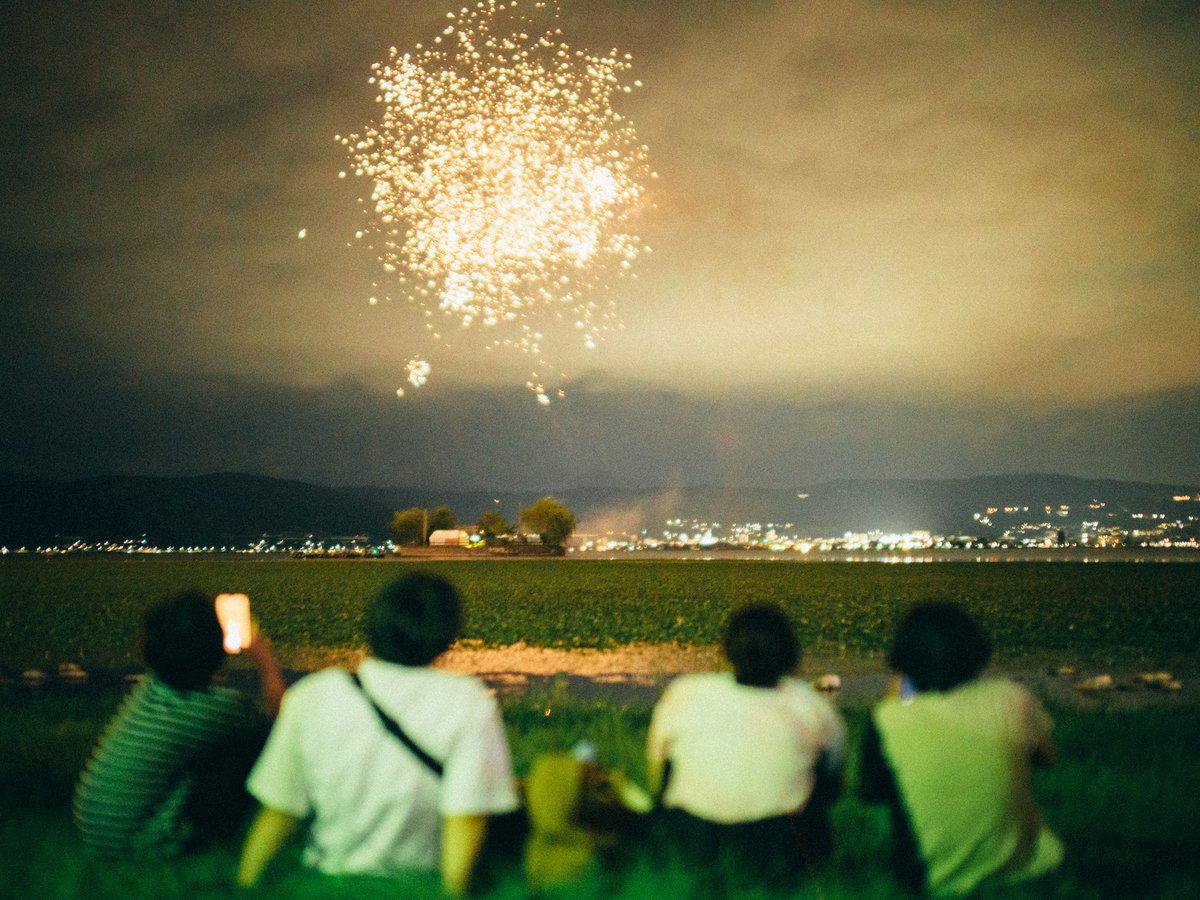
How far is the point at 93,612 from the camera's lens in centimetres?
2559

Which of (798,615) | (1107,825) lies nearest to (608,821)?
(1107,825)

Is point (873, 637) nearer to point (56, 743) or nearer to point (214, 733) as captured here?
point (56, 743)

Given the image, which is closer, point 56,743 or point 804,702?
point 804,702

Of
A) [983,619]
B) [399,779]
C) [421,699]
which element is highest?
[421,699]

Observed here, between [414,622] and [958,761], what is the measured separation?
7.26ft

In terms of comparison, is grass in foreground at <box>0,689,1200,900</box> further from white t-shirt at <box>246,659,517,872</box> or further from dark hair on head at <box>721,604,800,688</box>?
dark hair on head at <box>721,604,800,688</box>

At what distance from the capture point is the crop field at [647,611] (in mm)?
18953

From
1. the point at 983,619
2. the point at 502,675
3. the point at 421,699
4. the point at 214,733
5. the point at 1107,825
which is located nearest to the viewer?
the point at 421,699

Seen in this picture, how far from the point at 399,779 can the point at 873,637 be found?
17.4 meters

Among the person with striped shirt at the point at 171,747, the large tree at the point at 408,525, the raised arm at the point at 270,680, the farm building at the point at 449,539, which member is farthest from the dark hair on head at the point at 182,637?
A: the large tree at the point at 408,525

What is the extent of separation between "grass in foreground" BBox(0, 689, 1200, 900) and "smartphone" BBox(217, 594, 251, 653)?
1.00 m

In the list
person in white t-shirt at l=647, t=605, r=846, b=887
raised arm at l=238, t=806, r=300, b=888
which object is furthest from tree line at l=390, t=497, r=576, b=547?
raised arm at l=238, t=806, r=300, b=888

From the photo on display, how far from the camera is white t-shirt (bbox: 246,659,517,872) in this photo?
3447 mm

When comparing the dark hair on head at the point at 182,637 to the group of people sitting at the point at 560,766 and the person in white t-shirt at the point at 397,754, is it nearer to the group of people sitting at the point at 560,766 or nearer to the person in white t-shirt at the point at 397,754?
the group of people sitting at the point at 560,766
